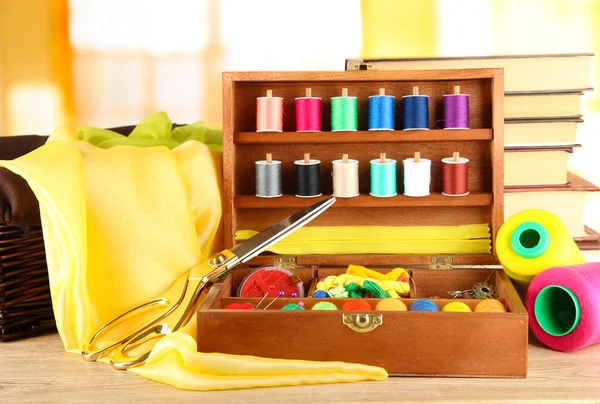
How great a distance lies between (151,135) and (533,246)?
3.84 ft

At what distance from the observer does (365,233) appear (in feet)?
6.75

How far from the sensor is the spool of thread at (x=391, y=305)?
1628mm

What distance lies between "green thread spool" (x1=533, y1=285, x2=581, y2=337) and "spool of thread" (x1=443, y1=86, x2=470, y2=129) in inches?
20.9

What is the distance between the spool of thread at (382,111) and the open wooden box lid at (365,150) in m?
0.03

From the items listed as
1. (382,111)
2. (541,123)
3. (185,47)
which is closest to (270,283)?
(382,111)

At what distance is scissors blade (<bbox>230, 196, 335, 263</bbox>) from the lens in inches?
67.2

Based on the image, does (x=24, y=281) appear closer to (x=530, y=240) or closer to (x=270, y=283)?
(x=270, y=283)

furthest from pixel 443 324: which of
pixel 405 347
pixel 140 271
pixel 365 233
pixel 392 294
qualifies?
pixel 140 271

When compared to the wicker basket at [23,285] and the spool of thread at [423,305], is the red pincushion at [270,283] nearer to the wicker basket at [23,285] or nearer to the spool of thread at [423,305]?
the spool of thread at [423,305]

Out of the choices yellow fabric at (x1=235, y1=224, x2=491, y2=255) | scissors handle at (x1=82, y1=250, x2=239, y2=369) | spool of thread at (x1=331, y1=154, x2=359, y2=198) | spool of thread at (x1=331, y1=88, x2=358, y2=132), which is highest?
spool of thread at (x1=331, y1=88, x2=358, y2=132)

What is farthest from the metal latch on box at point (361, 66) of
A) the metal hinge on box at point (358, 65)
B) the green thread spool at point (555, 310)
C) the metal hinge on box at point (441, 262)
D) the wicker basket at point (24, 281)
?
the wicker basket at point (24, 281)

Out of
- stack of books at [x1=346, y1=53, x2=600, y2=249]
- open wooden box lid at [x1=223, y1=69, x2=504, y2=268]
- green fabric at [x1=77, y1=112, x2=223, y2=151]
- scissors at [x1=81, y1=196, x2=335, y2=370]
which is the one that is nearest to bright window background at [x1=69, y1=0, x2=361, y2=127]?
green fabric at [x1=77, y1=112, x2=223, y2=151]

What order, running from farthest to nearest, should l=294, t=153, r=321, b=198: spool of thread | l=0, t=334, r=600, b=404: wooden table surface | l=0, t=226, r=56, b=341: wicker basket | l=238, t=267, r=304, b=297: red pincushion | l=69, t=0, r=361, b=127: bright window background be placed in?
l=69, t=0, r=361, b=127: bright window background, l=294, t=153, r=321, b=198: spool of thread, l=238, t=267, r=304, b=297: red pincushion, l=0, t=226, r=56, b=341: wicker basket, l=0, t=334, r=600, b=404: wooden table surface

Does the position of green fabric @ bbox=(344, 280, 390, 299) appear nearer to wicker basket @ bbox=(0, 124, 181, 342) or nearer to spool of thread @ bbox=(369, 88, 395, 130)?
spool of thread @ bbox=(369, 88, 395, 130)
